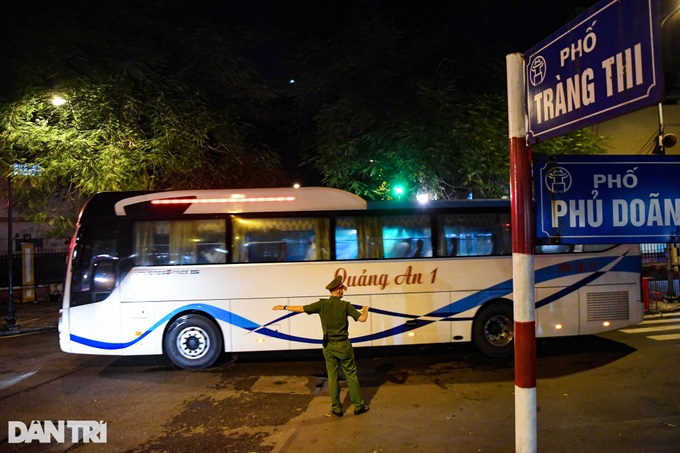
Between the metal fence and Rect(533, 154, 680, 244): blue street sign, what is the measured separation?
70.6ft

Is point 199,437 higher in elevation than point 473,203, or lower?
lower

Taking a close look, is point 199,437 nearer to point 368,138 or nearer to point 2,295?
point 368,138

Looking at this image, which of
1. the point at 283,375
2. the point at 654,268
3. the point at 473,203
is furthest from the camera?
the point at 654,268

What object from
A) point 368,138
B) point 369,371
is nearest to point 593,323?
point 369,371

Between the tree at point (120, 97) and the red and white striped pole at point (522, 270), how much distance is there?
36.0 feet

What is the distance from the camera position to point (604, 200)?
152 inches

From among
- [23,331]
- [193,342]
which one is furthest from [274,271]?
[23,331]

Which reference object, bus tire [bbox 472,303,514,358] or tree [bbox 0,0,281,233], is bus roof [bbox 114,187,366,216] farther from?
tree [bbox 0,0,281,233]

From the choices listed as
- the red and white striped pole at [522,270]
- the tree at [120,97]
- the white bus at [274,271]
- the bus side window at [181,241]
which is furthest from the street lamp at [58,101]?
the red and white striped pole at [522,270]

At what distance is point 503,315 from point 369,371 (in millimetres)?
2816

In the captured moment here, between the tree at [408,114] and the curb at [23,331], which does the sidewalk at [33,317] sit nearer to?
the curb at [23,331]

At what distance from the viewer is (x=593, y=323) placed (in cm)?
958

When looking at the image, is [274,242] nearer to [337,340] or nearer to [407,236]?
[407,236]

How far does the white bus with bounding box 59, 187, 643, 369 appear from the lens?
9109mm
